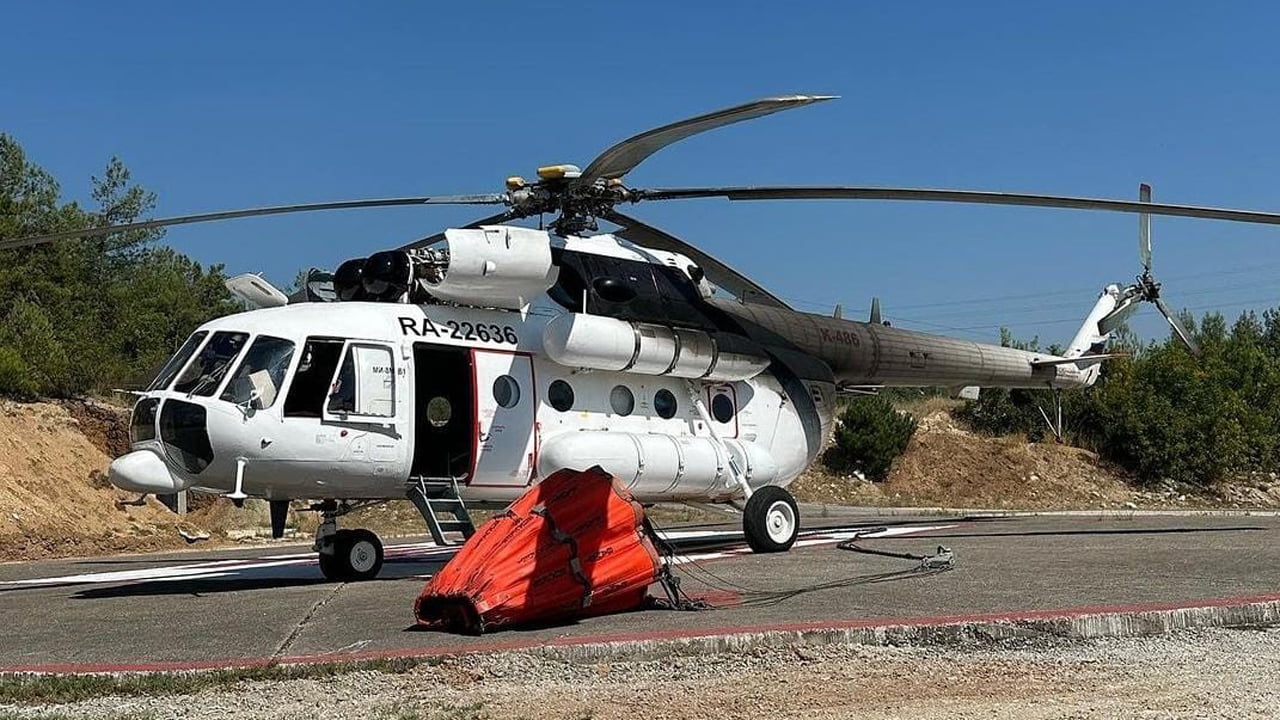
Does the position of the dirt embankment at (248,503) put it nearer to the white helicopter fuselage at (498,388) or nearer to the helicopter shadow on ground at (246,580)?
the helicopter shadow on ground at (246,580)

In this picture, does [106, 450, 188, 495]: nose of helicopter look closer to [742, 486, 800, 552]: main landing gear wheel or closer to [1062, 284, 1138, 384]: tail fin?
[742, 486, 800, 552]: main landing gear wheel

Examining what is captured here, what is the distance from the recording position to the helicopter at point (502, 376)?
39.2 ft

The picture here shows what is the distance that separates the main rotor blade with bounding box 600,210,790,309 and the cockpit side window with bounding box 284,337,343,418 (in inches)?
131

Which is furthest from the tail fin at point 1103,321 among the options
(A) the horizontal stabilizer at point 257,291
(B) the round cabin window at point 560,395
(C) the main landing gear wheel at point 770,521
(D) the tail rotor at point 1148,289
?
(A) the horizontal stabilizer at point 257,291

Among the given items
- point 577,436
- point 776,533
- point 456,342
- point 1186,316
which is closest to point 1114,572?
point 776,533

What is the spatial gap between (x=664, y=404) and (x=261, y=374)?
486 cm

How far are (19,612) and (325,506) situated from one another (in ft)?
10.5

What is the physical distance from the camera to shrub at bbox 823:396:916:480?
3672 centimetres

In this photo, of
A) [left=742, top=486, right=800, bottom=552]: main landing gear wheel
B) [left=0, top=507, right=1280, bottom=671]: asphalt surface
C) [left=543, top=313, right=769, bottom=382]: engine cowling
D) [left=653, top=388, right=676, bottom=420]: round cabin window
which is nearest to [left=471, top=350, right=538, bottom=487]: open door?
[left=543, top=313, right=769, bottom=382]: engine cowling

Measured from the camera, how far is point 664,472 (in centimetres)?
1420

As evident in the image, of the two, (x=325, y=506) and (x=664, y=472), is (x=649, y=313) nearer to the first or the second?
(x=664, y=472)

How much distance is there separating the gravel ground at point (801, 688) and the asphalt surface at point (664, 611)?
20.2 inches

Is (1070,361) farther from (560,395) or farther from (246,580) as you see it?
(246,580)

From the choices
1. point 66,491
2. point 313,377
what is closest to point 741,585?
point 313,377
